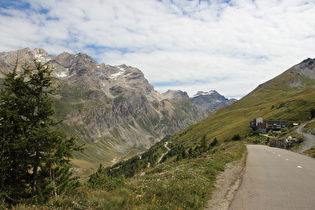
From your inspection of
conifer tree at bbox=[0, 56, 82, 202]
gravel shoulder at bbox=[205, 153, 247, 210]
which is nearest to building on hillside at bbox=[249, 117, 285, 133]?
gravel shoulder at bbox=[205, 153, 247, 210]

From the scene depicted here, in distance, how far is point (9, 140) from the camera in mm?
11383

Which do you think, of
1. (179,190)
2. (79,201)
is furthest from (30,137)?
(179,190)

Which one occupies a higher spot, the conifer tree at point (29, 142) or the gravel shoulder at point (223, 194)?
the conifer tree at point (29, 142)

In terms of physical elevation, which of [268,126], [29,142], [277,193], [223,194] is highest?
[29,142]

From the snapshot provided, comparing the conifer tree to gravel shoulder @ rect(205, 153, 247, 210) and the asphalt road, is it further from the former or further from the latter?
the asphalt road

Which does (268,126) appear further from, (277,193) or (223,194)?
(223,194)

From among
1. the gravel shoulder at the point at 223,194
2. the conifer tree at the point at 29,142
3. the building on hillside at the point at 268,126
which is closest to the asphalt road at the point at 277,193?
the gravel shoulder at the point at 223,194

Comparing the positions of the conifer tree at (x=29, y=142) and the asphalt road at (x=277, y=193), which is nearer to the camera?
the asphalt road at (x=277, y=193)

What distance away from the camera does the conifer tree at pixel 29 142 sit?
1125 cm

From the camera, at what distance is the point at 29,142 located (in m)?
11.7

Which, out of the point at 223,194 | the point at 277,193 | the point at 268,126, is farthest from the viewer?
the point at 268,126

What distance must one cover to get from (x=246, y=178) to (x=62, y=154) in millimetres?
14790

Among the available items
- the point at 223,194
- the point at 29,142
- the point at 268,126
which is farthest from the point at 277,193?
the point at 268,126

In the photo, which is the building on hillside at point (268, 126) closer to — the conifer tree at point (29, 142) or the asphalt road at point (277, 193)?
the asphalt road at point (277, 193)
